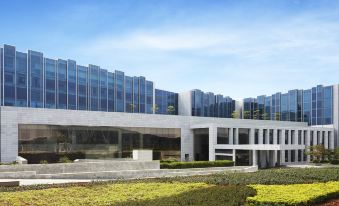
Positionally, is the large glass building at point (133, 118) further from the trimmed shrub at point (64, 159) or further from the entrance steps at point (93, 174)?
the entrance steps at point (93, 174)

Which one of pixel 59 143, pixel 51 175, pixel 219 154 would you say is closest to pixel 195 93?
pixel 219 154

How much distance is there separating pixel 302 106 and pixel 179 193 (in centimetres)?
5957

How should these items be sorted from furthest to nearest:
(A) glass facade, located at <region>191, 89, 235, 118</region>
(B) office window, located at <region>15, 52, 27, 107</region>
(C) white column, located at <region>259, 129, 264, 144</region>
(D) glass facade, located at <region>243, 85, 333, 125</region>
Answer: (A) glass facade, located at <region>191, 89, 235, 118</region> < (D) glass facade, located at <region>243, 85, 333, 125</region> < (B) office window, located at <region>15, 52, 27, 107</region> < (C) white column, located at <region>259, 129, 264, 144</region>

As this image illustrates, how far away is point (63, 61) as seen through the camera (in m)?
64.2

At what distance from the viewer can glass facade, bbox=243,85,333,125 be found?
217 feet

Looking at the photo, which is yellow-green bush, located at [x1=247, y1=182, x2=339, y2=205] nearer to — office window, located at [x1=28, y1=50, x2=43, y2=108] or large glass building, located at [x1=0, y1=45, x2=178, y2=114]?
large glass building, located at [x1=0, y1=45, x2=178, y2=114]

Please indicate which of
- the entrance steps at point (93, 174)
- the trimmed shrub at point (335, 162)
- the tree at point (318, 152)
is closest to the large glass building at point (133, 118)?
the tree at point (318, 152)

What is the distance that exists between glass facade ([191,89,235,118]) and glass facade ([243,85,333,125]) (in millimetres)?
5095

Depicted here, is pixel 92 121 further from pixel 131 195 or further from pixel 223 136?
pixel 131 195

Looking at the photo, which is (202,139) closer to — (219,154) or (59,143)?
(219,154)

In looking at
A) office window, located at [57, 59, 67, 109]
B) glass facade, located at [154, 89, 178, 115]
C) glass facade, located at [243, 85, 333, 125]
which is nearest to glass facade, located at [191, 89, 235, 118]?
glass facade, located at [154, 89, 178, 115]

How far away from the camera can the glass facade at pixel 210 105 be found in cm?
7869

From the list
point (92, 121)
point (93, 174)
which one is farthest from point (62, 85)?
point (93, 174)

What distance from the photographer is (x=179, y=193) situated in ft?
57.3
